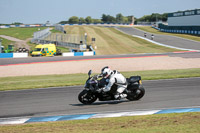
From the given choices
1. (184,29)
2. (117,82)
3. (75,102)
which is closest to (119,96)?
(117,82)

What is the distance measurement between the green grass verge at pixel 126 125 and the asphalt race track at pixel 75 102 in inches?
63.4

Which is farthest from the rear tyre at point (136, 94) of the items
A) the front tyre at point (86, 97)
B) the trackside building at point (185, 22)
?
the trackside building at point (185, 22)

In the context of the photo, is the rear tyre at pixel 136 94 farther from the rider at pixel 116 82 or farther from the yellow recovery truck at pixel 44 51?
the yellow recovery truck at pixel 44 51

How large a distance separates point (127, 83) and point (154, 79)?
748 cm

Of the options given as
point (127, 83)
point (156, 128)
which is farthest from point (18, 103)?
point (156, 128)

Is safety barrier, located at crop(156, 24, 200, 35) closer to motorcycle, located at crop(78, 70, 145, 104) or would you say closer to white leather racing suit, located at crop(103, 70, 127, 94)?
motorcycle, located at crop(78, 70, 145, 104)

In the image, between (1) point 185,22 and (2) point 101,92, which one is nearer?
(2) point 101,92

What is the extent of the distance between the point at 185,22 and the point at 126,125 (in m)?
84.6

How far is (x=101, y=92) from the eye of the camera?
1214cm

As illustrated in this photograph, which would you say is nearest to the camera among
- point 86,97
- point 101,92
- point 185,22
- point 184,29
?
point 101,92

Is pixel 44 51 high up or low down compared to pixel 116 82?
up

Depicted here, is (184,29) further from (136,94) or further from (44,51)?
(136,94)

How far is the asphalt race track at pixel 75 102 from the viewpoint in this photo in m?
11.4

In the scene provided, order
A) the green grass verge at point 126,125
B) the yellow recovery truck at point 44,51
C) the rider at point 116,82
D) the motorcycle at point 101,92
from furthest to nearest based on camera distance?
the yellow recovery truck at point 44,51
the rider at point 116,82
the motorcycle at point 101,92
the green grass verge at point 126,125
